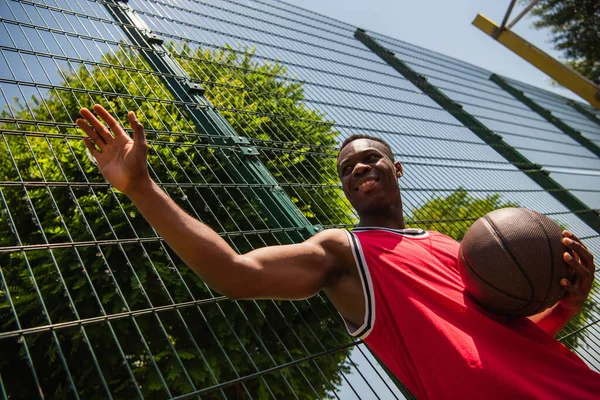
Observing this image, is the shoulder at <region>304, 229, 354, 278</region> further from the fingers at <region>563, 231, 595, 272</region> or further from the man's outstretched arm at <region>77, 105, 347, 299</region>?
the fingers at <region>563, 231, 595, 272</region>

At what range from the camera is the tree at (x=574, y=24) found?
409 inches

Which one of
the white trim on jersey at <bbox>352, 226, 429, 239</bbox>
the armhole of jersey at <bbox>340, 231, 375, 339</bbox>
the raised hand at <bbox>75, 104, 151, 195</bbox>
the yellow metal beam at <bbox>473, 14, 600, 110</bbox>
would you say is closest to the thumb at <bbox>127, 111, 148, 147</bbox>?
the raised hand at <bbox>75, 104, 151, 195</bbox>

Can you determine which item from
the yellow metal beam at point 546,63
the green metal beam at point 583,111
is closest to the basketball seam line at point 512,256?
the yellow metal beam at point 546,63

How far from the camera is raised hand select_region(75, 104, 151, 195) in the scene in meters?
1.15

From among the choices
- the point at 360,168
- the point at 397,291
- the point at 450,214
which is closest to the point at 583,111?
the point at 450,214

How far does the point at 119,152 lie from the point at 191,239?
35 centimetres

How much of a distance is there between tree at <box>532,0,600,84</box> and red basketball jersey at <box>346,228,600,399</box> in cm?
1174

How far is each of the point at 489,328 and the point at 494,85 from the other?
25.3ft

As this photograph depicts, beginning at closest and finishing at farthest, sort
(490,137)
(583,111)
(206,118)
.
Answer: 1. (206,118)
2. (490,137)
3. (583,111)

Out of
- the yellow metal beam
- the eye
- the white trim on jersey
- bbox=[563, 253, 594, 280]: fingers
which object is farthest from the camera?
the yellow metal beam

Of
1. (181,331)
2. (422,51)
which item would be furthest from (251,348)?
(422,51)

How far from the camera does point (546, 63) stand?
7473mm

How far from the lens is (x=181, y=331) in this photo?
9.39 ft

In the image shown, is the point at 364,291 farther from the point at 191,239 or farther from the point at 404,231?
the point at 191,239
